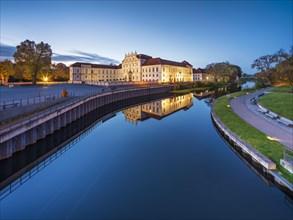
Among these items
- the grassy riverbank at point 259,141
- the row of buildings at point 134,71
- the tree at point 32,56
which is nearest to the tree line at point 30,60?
the tree at point 32,56

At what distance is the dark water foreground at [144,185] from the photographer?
38.7ft

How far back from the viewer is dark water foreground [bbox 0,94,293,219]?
1180 cm

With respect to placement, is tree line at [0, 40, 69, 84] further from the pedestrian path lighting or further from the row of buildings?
the pedestrian path lighting

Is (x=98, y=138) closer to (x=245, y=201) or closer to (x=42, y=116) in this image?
(x=42, y=116)

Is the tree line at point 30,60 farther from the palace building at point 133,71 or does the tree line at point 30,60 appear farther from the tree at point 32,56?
the palace building at point 133,71

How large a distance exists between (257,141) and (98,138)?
18.7 meters

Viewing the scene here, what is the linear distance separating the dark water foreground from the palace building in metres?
89.5

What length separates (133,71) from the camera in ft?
399

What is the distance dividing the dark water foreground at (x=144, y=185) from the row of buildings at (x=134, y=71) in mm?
89465

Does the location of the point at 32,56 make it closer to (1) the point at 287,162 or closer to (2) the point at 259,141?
(2) the point at 259,141

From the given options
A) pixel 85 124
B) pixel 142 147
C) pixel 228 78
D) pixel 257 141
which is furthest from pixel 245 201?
pixel 228 78

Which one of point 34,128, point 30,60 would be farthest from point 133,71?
point 34,128

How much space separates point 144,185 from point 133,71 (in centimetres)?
11039

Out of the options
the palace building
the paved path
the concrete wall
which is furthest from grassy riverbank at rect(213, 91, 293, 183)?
the palace building
